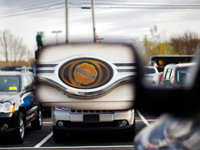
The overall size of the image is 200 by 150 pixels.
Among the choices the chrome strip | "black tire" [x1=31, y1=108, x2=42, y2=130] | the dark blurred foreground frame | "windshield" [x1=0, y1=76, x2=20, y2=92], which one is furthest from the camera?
"black tire" [x1=31, y1=108, x2=42, y2=130]

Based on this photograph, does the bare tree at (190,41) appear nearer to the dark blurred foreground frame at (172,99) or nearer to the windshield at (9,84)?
the dark blurred foreground frame at (172,99)

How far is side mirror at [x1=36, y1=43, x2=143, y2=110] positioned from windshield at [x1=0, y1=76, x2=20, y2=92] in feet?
23.5

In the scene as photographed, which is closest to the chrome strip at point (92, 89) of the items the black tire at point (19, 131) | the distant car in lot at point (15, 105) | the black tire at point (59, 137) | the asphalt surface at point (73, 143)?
the distant car in lot at point (15, 105)

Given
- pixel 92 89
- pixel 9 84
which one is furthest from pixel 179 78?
pixel 9 84

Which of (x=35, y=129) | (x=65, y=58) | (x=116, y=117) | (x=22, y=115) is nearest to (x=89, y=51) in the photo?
(x=65, y=58)

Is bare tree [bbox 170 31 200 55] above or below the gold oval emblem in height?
above

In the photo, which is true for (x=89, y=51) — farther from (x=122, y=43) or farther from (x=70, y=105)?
(x=70, y=105)

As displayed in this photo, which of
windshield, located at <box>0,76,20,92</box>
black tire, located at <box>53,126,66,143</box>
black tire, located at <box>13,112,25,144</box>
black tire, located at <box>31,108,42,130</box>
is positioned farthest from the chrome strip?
black tire, located at <box>31,108,42,130</box>

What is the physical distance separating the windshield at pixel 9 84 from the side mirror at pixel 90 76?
7.16 metres

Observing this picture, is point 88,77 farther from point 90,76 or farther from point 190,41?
point 190,41

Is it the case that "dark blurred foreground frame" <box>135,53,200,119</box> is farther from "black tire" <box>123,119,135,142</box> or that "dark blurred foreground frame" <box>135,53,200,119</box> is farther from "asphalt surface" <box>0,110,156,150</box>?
"black tire" <box>123,119,135,142</box>

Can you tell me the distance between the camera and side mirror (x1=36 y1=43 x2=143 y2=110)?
158 cm

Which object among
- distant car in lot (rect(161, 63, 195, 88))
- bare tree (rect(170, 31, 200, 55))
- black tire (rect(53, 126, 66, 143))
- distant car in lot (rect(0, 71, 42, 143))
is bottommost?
black tire (rect(53, 126, 66, 143))

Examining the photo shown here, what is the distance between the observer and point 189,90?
1.14 meters
